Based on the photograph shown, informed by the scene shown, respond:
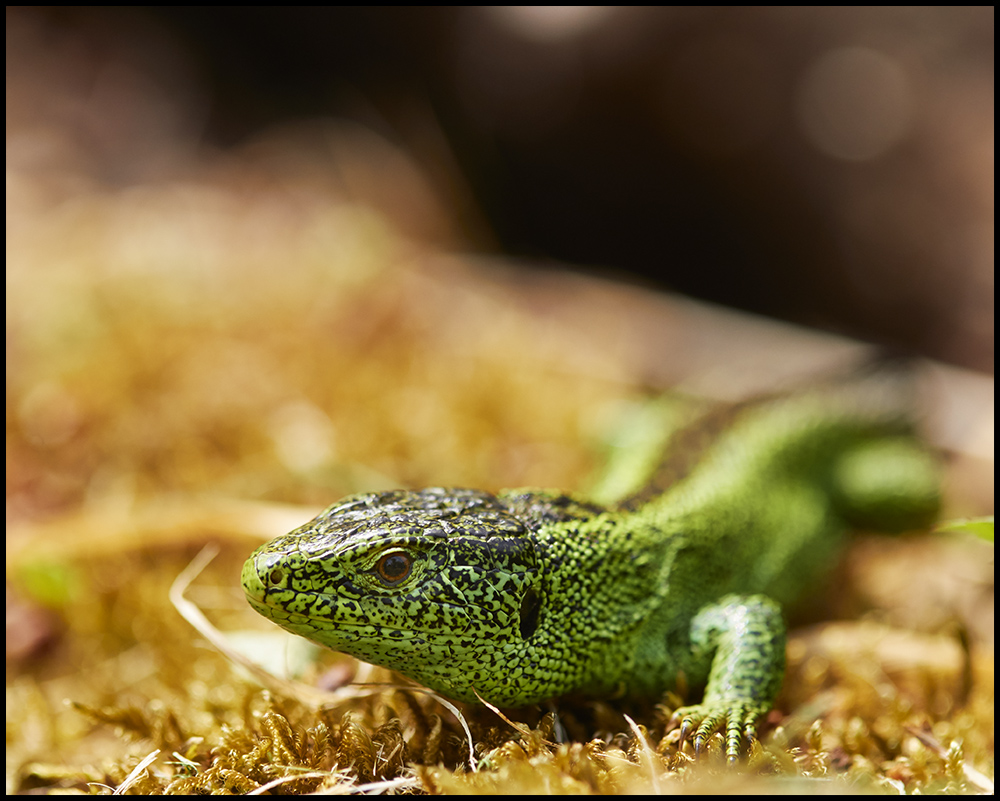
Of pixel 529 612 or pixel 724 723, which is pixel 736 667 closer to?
pixel 724 723

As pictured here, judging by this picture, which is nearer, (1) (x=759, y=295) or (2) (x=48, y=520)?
(2) (x=48, y=520)

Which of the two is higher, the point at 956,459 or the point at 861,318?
the point at 861,318

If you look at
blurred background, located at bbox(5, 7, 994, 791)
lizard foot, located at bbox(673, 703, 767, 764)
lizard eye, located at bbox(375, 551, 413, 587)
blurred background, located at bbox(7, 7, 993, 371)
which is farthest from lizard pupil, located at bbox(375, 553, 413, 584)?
blurred background, located at bbox(7, 7, 993, 371)

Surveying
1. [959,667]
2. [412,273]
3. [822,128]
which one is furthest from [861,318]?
[959,667]

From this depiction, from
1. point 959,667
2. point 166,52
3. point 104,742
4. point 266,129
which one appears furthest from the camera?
point 166,52

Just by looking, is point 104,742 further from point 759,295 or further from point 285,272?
point 759,295
